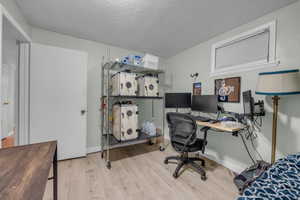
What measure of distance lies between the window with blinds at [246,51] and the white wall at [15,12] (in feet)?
9.93

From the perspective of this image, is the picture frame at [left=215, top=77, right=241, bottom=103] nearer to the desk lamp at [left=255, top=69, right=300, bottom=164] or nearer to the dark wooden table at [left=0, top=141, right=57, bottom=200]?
the desk lamp at [left=255, top=69, right=300, bottom=164]

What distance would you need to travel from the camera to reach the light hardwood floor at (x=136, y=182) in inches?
56.9

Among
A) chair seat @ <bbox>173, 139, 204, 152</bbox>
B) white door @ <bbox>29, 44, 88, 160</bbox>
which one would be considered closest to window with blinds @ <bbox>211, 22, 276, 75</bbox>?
chair seat @ <bbox>173, 139, 204, 152</bbox>

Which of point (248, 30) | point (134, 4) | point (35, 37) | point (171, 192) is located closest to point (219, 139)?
point (171, 192)

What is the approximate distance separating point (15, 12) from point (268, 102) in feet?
11.7

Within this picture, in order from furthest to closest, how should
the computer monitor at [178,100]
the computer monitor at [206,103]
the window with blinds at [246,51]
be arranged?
1. the computer monitor at [178,100]
2. the computer monitor at [206,103]
3. the window with blinds at [246,51]

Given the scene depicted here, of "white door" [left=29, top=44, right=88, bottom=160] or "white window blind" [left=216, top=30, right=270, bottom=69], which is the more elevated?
"white window blind" [left=216, top=30, right=270, bottom=69]

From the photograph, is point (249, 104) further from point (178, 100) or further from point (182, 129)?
point (178, 100)

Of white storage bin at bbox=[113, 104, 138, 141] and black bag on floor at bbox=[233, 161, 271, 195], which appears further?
white storage bin at bbox=[113, 104, 138, 141]

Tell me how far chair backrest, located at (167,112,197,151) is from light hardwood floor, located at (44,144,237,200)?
19.2 inches

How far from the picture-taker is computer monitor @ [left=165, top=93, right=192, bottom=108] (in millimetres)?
2648

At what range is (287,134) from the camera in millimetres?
1518

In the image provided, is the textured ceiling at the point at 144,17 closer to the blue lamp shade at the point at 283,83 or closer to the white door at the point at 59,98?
the white door at the point at 59,98

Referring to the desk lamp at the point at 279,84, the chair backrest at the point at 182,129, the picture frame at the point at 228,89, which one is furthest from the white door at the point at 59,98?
the desk lamp at the point at 279,84
